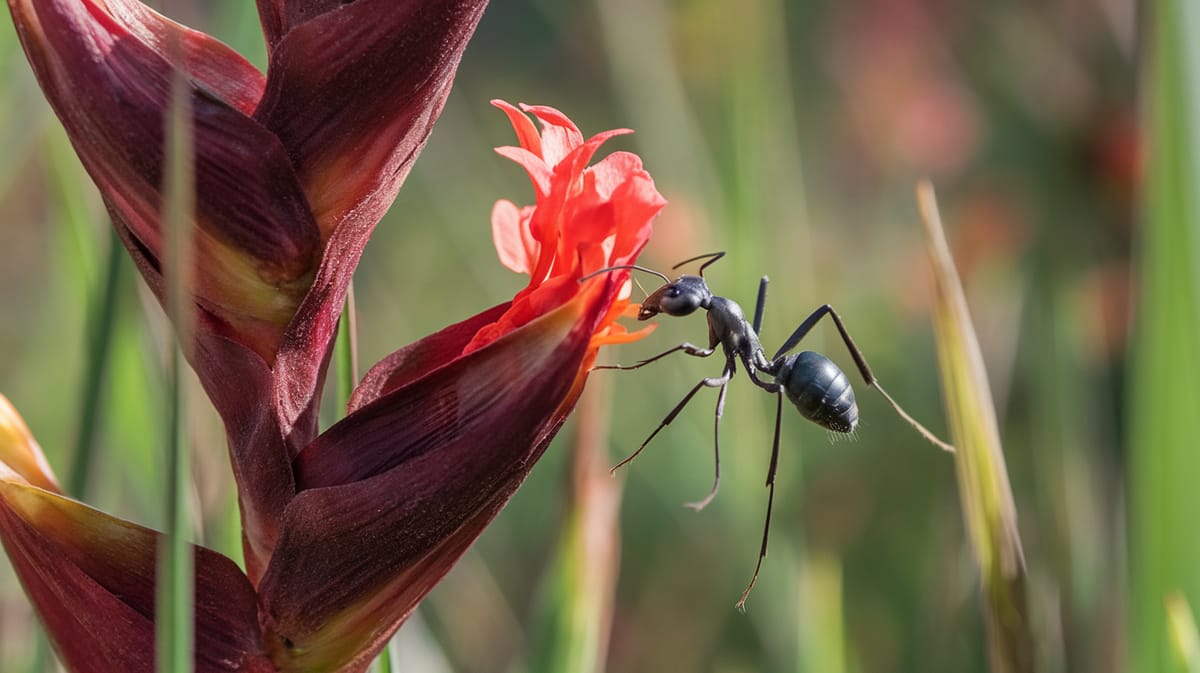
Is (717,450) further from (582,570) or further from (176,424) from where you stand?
(176,424)

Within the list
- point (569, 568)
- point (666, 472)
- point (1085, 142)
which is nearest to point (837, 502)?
point (666, 472)

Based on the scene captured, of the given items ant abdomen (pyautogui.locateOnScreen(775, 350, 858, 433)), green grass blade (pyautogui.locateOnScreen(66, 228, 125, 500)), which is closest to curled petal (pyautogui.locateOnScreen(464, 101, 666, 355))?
green grass blade (pyautogui.locateOnScreen(66, 228, 125, 500))

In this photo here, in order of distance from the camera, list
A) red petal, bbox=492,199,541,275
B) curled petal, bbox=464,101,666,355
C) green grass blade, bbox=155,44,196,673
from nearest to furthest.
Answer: green grass blade, bbox=155,44,196,673, curled petal, bbox=464,101,666,355, red petal, bbox=492,199,541,275

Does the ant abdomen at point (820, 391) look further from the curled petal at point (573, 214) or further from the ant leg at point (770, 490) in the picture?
the curled petal at point (573, 214)

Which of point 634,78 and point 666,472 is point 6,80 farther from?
point 666,472

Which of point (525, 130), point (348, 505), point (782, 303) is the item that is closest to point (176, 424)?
point (348, 505)

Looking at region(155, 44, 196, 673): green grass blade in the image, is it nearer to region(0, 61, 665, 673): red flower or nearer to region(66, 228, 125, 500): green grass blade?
region(0, 61, 665, 673): red flower

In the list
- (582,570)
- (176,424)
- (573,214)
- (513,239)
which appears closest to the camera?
(176,424)
